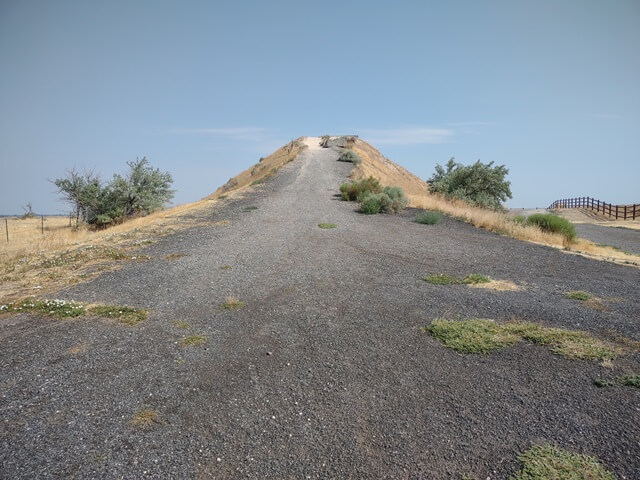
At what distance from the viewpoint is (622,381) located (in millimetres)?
4770

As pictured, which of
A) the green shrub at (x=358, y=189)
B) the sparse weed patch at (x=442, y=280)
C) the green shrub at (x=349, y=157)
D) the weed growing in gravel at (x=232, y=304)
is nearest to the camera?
the weed growing in gravel at (x=232, y=304)

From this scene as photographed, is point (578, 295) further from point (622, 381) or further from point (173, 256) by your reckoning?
point (173, 256)

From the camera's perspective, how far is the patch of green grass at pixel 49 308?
7059mm

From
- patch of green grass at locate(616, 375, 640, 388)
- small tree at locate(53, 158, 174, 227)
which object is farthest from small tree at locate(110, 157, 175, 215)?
patch of green grass at locate(616, 375, 640, 388)

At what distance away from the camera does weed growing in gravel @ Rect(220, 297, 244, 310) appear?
290 inches

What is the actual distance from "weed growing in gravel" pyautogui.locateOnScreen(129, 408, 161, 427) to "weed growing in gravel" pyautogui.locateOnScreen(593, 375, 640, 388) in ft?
16.8

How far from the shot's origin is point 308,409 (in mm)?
4445

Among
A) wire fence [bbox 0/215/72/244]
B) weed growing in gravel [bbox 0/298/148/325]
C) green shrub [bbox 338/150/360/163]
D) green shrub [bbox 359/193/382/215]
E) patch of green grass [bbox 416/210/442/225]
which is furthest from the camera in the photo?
green shrub [bbox 338/150/360/163]

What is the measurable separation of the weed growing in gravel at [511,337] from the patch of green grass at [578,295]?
2.04 m

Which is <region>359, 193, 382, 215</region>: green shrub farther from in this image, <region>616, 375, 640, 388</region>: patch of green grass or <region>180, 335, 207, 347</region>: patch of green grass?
<region>616, 375, 640, 388</region>: patch of green grass

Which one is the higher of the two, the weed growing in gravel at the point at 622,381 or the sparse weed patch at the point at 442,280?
the sparse weed patch at the point at 442,280

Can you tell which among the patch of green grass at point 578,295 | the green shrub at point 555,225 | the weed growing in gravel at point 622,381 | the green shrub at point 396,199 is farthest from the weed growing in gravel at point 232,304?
the green shrub at point 555,225

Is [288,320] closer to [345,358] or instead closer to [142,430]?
[345,358]

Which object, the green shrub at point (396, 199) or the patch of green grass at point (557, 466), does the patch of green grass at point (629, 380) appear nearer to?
the patch of green grass at point (557, 466)
